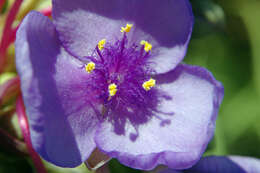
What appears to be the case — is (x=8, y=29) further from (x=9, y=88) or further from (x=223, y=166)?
(x=223, y=166)

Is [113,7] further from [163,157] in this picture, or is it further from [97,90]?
[163,157]

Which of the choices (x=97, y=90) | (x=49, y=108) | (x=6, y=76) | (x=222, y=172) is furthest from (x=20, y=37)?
(x=222, y=172)

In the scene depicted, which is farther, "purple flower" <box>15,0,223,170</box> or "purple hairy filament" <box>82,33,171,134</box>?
"purple hairy filament" <box>82,33,171,134</box>

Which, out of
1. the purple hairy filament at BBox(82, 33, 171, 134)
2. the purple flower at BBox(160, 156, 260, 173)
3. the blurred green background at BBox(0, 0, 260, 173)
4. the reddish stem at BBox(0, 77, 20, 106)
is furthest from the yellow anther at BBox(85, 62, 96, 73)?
the blurred green background at BBox(0, 0, 260, 173)

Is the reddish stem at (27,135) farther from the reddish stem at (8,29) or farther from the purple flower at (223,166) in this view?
the purple flower at (223,166)

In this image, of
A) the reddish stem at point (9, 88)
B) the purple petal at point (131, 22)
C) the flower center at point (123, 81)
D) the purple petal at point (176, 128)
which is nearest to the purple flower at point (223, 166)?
the purple petal at point (176, 128)

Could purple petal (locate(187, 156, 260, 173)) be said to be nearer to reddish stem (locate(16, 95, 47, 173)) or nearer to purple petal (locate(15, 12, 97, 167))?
purple petal (locate(15, 12, 97, 167))
